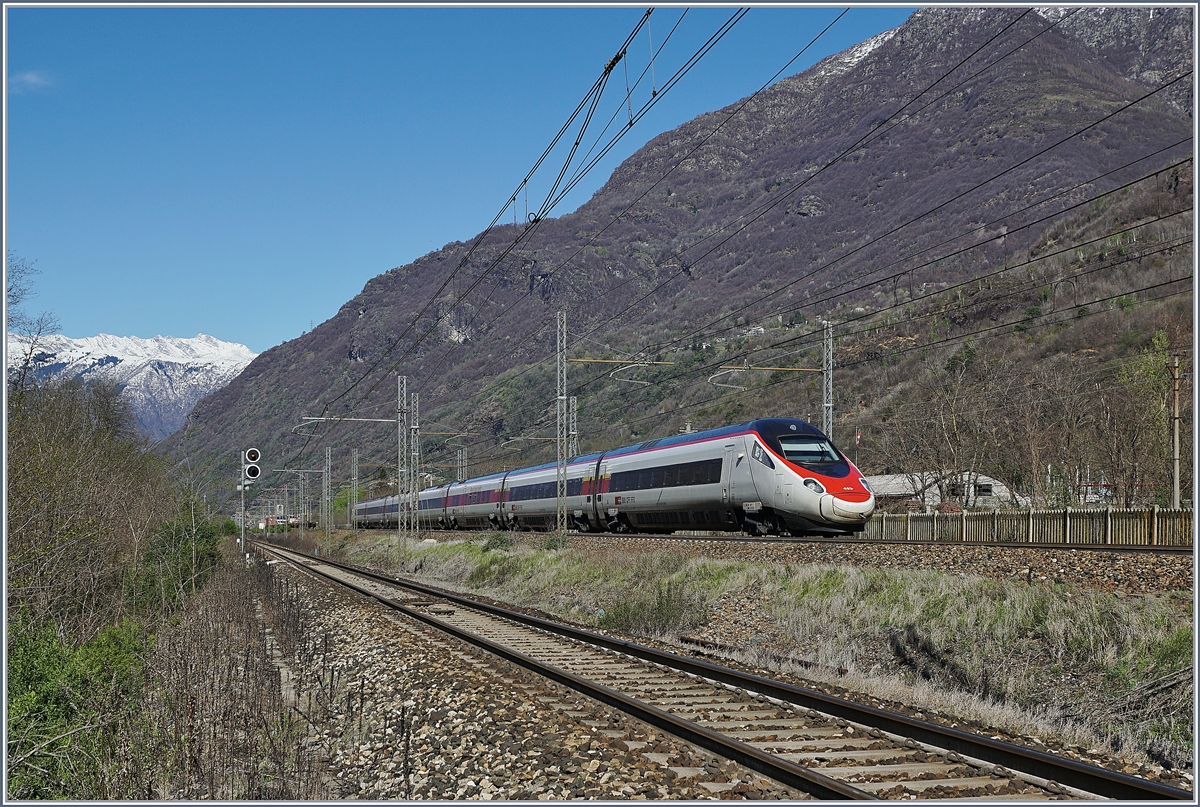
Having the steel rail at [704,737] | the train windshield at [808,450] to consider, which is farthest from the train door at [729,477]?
the steel rail at [704,737]

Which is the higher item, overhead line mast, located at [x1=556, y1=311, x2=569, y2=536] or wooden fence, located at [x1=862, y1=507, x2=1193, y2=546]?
overhead line mast, located at [x1=556, y1=311, x2=569, y2=536]

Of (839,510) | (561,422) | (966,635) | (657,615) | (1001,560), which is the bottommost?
(657,615)

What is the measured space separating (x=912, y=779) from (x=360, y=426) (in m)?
154

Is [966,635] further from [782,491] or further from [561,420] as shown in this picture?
[561,420]

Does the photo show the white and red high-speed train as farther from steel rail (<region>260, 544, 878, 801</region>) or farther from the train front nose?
steel rail (<region>260, 544, 878, 801</region>)

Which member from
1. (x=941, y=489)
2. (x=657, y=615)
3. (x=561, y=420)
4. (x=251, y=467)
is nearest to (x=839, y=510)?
(x=657, y=615)

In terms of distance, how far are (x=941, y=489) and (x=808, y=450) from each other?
27.9m

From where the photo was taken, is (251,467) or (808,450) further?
(251,467)

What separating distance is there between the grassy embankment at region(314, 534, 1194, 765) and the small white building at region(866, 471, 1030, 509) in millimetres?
29969

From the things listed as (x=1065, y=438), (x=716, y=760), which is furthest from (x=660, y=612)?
(x=1065, y=438)

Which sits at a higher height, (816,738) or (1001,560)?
(1001,560)

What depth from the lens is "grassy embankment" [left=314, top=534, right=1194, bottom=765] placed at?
1085 cm

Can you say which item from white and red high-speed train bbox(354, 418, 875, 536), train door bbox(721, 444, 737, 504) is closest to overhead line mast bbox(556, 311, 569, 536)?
white and red high-speed train bbox(354, 418, 875, 536)

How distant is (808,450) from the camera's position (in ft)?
81.3
